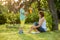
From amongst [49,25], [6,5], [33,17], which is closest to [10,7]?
[6,5]

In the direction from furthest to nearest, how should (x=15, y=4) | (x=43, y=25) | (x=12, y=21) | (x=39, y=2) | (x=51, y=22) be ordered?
(x=15, y=4) → (x=12, y=21) → (x=39, y=2) → (x=51, y=22) → (x=43, y=25)

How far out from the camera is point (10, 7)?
21.9 m

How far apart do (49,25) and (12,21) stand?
279 inches

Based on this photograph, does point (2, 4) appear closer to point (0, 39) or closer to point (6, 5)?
point (6, 5)

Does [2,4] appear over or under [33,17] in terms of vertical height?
over

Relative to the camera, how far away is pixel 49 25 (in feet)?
40.4

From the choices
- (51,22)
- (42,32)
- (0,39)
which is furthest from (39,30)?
(0,39)

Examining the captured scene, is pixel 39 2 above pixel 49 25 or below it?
above

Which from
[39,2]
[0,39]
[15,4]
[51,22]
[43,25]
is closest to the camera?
[0,39]

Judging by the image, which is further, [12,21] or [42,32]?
[12,21]

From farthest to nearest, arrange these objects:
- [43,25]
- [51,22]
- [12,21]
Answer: [12,21]
[51,22]
[43,25]

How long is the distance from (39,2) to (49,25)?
7.29 ft

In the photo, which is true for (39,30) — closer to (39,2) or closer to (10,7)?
(39,2)

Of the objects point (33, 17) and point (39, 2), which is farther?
point (33, 17)
